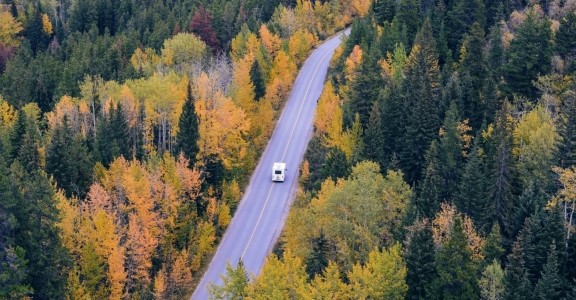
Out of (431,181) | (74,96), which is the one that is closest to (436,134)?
(431,181)

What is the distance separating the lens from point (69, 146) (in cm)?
7781

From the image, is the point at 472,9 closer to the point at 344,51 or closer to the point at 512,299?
the point at 344,51

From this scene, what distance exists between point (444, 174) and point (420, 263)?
15.0 metres

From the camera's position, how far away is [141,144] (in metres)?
86.9

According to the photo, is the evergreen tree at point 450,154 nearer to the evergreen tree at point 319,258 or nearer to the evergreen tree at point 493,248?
the evergreen tree at point 493,248

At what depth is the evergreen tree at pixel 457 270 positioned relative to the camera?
54.4 m

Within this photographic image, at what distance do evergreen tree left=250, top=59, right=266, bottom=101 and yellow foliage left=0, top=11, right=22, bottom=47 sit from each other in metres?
78.5

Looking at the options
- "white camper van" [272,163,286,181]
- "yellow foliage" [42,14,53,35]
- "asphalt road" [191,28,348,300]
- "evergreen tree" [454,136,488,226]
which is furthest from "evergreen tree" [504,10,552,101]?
"yellow foliage" [42,14,53,35]

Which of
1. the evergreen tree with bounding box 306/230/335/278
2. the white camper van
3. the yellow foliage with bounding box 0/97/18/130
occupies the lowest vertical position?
the white camper van

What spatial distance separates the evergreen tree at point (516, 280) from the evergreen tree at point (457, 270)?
10.7ft

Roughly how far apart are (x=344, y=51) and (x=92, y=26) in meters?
63.2

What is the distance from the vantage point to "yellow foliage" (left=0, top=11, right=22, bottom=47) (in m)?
157

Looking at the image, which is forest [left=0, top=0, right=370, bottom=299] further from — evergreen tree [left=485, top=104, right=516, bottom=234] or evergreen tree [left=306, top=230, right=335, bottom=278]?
evergreen tree [left=485, top=104, right=516, bottom=234]

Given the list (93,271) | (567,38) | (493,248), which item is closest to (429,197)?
(493,248)
